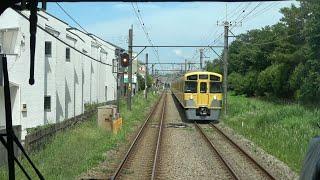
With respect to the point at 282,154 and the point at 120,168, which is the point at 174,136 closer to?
the point at 282,154

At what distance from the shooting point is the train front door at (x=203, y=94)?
3125 cm

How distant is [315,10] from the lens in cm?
3391

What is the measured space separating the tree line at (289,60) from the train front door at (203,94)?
7.75 metres

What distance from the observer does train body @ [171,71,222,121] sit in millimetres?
31312

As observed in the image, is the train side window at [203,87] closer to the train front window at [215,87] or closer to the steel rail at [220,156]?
the train front window at [215,87]

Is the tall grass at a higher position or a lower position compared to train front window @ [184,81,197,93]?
lower

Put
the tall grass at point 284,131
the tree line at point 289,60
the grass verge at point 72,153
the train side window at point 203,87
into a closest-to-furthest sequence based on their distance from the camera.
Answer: the grass verge at point 72,153 → the tall grass at point 284,131 → the train side window at point 203,87 → the tree line at point 289,60

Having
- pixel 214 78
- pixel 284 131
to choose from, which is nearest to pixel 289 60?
pixel 214 78

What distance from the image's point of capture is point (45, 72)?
27.1 meters

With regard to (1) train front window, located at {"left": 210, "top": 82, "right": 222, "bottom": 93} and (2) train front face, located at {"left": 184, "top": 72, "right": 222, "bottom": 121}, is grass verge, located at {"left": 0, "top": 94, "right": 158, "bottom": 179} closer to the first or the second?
(2) train front face, located at {"left": 184, "top": 72, "right": 222, "bottom": 121}

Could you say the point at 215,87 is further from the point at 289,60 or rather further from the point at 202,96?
the point at 289,60

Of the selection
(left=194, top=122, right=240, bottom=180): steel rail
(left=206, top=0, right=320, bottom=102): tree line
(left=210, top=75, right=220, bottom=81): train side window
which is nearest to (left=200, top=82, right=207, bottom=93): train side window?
(left=210, top=75, right=220, bottom=81): train side window

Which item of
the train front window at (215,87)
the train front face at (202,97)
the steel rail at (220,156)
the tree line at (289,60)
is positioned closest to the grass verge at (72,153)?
the steel rail at (220,156)

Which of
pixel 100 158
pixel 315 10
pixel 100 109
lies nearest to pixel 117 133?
pixel 100 109
